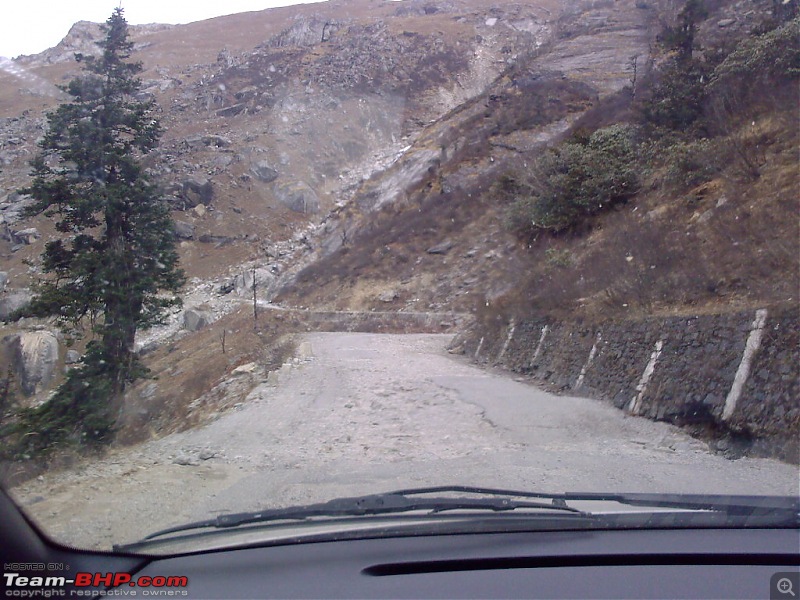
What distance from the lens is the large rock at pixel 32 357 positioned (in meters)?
8.68

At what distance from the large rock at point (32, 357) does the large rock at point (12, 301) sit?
73 centimetres

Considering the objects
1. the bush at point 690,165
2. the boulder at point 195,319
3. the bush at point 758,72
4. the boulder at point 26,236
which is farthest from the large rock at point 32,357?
the boulder at point 195,319

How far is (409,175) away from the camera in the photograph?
161 ft

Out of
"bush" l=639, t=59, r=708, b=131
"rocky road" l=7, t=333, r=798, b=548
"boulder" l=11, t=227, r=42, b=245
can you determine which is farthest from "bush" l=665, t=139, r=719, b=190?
"boulder" l=11, t=227, r=42, b=245

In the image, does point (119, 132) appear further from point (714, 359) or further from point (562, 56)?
point (562, 56)

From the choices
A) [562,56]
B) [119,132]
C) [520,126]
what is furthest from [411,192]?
[119,132]

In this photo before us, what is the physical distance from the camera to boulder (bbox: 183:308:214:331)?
3168 cm

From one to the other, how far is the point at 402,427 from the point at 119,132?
8.33m

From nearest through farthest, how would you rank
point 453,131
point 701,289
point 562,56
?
point 701,289
point 453,131
point 562,56

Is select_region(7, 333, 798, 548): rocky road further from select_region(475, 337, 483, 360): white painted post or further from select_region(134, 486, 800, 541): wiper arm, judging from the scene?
select_region(475, 337, 483, 360): white painted post

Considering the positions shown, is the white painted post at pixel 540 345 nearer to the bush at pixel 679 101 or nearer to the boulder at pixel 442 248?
the bush at pixel 679 101

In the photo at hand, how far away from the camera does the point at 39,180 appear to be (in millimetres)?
11906

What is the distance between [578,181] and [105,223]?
16.2 meters

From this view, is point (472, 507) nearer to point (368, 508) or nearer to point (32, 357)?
point (368, 508)
